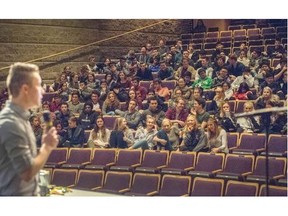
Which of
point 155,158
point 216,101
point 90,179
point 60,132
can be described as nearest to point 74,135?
point 60,132

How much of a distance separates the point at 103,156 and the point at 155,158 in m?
0.36

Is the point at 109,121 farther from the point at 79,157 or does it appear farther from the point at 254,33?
the point at 254,33

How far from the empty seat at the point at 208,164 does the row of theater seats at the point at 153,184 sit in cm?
12

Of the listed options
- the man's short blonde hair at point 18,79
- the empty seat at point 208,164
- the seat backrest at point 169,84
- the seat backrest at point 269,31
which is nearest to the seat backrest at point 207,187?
the empty seat at point 208,164

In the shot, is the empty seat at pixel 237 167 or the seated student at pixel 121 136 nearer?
the empty seat at pixel 237 167

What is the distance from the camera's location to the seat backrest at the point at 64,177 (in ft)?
11.0

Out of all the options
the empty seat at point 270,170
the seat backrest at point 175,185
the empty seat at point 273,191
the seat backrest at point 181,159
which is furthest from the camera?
the seat backrest at point 181,159

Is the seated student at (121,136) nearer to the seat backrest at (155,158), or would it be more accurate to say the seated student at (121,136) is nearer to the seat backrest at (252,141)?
the seat backrest at (155,158)

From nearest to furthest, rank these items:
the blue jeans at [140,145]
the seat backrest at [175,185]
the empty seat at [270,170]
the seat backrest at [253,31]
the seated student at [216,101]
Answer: the empty seat at [270,170], the seat backrest at [175,185], the blue jeans at [140,145], the seated student at [216,101], the seat backrest at [253,31]

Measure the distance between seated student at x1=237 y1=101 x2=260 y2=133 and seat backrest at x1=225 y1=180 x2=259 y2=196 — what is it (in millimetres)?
486

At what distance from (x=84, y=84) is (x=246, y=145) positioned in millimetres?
1458

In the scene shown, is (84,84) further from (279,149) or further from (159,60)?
(279,149)

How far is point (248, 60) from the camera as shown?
172 inches

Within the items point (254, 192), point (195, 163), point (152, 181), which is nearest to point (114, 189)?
point (152, 181)
